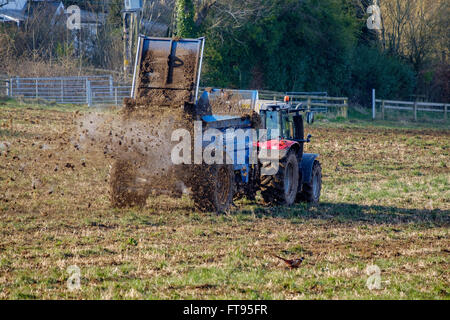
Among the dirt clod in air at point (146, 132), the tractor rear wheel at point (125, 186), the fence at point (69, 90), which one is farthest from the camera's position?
the fence at point (69, 90)

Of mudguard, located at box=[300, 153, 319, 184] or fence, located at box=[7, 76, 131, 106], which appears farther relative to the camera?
fence, located at box=[7, 76, 131, 106]

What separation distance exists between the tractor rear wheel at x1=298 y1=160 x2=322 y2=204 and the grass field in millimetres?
308

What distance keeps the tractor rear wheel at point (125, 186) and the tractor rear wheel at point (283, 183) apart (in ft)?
8.19

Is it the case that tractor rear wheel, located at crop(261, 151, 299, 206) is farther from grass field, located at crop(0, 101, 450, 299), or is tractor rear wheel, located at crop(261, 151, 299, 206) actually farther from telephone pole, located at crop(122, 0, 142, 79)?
telephone pole, located at crop(122, 0, 142, 79)

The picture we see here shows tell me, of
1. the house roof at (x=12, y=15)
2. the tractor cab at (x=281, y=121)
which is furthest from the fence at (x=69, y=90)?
the tractor cab at (x=281, y=121)

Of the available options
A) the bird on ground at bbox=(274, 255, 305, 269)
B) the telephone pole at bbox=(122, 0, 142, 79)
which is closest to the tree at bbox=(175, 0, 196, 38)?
the telephone pole at bbox=(122, 0, 142, 79)

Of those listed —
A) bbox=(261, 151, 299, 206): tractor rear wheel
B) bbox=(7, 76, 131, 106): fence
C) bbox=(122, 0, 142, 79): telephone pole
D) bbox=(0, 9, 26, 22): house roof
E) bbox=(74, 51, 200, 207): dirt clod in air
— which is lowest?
bbox=(261, 151, 299, 206): tractor rear wheel

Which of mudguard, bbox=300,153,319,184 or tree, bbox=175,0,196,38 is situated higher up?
tree, bbox=175,0,196,38

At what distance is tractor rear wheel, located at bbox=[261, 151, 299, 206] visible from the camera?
12758mm

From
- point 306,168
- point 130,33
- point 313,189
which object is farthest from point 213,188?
point 130,33

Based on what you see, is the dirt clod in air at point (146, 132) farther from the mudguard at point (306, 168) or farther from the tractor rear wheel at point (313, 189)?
the tractor rear wheel at point (313, 189)

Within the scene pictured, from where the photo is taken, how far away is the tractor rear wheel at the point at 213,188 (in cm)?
1148

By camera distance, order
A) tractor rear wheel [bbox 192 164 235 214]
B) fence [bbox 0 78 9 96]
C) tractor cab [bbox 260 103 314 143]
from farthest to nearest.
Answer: fence [bbox 0 78 9 96], tractor cab [bbox 260 103 314 143], tractor rear wheel [bbox 192 164 235 214]

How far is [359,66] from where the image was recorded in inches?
1828
